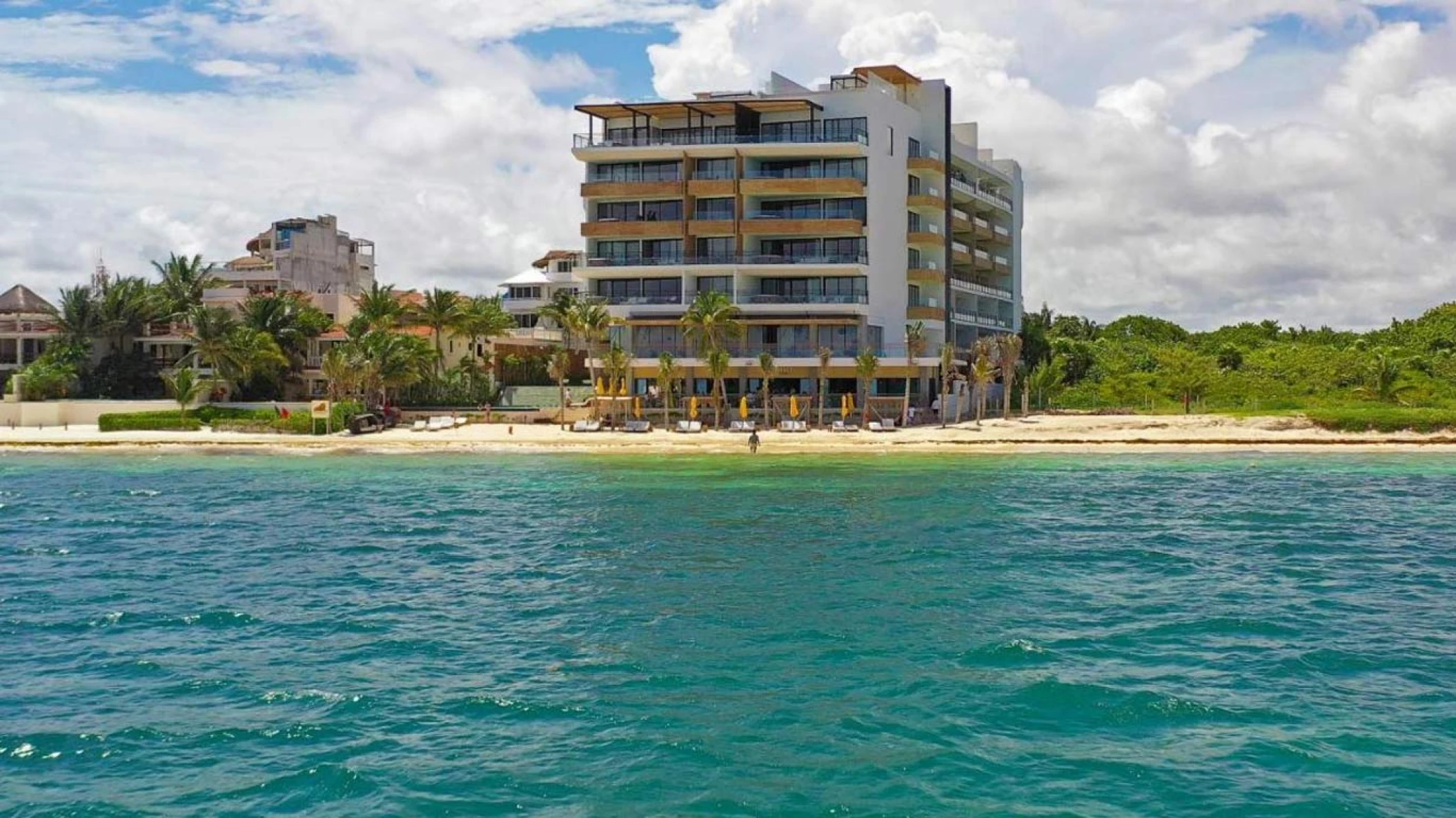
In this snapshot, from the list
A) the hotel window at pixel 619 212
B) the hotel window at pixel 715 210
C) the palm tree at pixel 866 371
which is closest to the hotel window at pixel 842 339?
the palm tree at pixel 866 371

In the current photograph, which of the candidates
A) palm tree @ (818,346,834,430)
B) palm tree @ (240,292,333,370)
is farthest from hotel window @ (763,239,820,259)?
palm tree @ (240,292,333,370)

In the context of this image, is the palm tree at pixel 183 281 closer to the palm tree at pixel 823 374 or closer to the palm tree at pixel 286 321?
the palm tree at pixel 286 321

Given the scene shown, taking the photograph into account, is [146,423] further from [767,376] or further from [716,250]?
[767,376]

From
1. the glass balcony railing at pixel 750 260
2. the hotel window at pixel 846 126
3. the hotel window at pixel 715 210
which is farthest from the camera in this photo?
the hotel window at pixel 715 210

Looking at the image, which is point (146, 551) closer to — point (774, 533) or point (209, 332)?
point (774, 533)

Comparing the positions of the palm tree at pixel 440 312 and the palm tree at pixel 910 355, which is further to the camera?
the palm tree at pixel 440 312

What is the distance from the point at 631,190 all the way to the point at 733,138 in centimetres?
774

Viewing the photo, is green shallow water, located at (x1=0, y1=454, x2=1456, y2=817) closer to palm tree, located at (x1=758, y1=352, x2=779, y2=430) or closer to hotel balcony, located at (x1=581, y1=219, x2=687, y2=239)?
palm tree, located at (x1=758, y1=352, x2=779, y2=430)

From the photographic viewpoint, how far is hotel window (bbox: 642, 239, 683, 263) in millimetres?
90250

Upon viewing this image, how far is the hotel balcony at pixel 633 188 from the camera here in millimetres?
89688

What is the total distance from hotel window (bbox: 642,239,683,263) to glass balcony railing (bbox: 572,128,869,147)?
21.3 feet

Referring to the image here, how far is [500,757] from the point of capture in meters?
18.1

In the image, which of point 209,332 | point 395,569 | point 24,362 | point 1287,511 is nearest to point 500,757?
point 395,569

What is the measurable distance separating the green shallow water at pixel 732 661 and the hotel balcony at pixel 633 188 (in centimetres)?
4714
